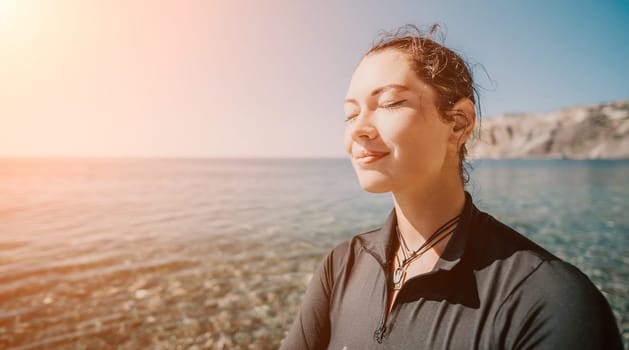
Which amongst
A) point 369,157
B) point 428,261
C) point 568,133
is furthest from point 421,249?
point 568,133

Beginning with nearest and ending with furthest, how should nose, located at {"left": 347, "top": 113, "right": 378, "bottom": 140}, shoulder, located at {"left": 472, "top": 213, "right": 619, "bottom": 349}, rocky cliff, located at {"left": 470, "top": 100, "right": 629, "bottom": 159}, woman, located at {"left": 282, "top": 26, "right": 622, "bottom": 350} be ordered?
shoulder, located at {"left": 472, "top": 213, "right": 619, "bottom": 349}
woman, located at {"left": 282, "top": 26, "right": 622, "bottom": 350}
nose, located at {"left": 347, "top": 113, "right": 378, "bottom": 140}
rocky cliff, located at {"left": 470, "top": 100, "right": 629, "bottom": 159}

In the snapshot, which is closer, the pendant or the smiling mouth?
the smiling mouth

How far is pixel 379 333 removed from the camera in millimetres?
2035

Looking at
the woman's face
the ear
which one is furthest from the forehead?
the ear

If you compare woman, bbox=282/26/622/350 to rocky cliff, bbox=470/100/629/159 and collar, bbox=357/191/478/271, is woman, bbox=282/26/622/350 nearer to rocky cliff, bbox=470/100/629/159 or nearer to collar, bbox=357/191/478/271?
collar, bbox=357/191/478/271

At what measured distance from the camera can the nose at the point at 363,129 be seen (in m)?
2.09

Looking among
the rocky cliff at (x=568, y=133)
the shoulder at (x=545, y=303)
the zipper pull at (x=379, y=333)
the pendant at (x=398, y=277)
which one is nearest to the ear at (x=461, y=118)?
the shoulder at (x=545, y=303)

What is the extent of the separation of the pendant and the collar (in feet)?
0.31

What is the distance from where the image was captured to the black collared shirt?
149cm

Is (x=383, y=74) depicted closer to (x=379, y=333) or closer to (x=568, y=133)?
(x=379, y=333)

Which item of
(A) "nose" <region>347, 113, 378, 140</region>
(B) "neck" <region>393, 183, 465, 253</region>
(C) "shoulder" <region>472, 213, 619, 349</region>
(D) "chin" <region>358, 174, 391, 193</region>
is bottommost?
(C) "shoulder" <region>472, 213, 619, 349</region>

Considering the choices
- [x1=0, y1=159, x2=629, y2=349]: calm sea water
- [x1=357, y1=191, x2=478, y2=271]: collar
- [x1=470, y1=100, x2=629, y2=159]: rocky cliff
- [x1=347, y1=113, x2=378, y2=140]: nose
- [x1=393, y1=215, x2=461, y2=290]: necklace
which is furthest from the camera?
[x1=470, y1=100, x2=629, y2=159]: rocky cliff

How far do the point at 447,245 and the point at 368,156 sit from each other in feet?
2.45

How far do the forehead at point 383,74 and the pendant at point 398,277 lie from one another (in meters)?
1.23
